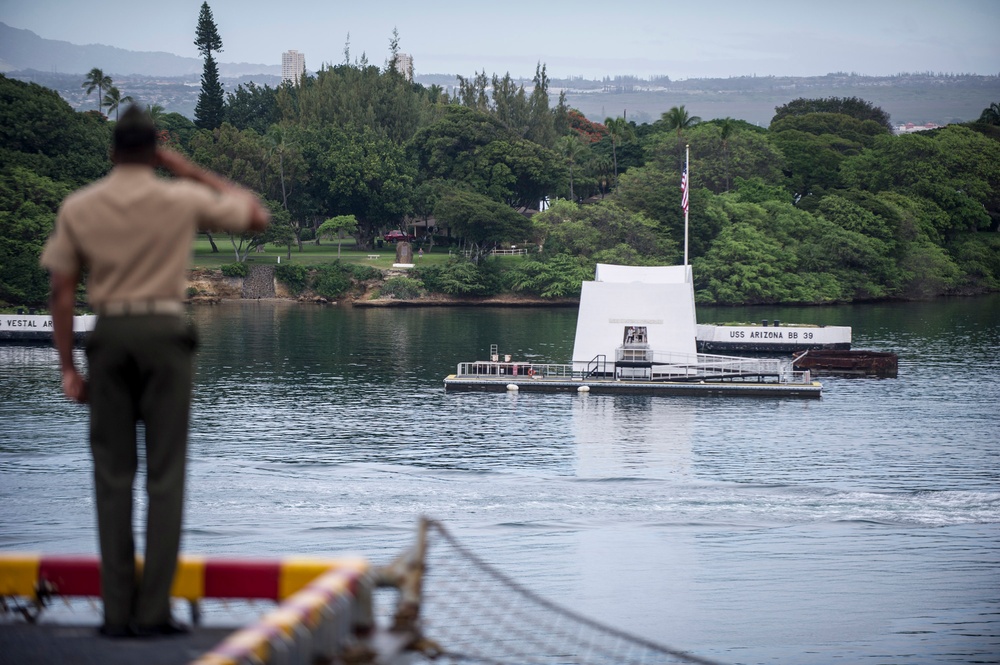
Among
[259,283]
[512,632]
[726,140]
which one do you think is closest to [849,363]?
[512,632]

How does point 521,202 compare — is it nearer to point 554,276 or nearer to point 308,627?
point 554,276

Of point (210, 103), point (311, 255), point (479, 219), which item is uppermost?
point (210, 103)

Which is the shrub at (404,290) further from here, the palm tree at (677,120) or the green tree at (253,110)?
the palm tree at (677,120)

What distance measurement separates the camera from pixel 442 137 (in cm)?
13562

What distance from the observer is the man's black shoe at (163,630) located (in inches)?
248

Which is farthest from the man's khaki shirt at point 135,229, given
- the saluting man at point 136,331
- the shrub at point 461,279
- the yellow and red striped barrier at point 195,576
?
the shrub at point 461,279

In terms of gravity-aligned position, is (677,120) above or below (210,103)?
below

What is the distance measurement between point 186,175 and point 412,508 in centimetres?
3493

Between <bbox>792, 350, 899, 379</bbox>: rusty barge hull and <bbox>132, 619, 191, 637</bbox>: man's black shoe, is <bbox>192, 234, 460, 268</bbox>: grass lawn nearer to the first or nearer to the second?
<bbox>792, 350, 899, 379</bbox>: rusty barge hull

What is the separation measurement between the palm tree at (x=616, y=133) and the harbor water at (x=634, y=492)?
77.8 m

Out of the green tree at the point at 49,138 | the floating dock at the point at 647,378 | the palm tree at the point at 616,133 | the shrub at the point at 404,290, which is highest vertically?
the palm tree at the point at 616,133

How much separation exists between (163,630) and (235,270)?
118m

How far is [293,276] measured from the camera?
402ft

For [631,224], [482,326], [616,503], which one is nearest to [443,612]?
[616,503]
